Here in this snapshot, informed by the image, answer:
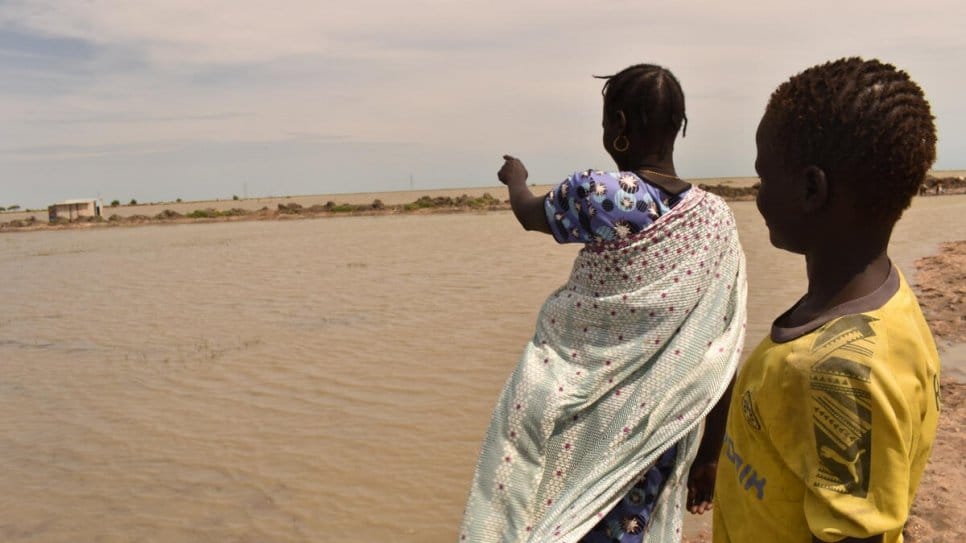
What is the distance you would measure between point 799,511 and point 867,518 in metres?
0.15

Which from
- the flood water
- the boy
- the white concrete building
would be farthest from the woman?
the white concrete building

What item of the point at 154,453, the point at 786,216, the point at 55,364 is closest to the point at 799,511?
the point at 786,216

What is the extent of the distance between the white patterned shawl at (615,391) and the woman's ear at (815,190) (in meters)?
0.70

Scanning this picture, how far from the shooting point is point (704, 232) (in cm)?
191

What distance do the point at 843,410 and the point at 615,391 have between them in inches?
36.3

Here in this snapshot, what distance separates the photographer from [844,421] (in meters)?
1.01

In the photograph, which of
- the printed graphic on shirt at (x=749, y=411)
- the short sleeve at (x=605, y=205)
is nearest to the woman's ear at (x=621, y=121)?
the short sleeve at (x=605, y=205)

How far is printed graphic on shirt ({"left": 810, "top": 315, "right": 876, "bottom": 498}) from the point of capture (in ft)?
3.28

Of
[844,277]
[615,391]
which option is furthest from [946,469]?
[844,277]

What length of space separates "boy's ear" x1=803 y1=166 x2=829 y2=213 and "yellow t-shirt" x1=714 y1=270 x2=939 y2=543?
155 millimetres

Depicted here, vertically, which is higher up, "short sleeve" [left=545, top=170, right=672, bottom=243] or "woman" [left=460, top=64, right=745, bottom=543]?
"short sleeve" [left=545, top=170, right=672, bottom=243]

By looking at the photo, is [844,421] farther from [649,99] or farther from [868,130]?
[649,99]

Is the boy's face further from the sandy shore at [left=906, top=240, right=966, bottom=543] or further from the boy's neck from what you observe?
the sandy shore at [left=906, top=240, right=966, bottom=543]

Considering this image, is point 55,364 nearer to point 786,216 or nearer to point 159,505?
point 159,505
